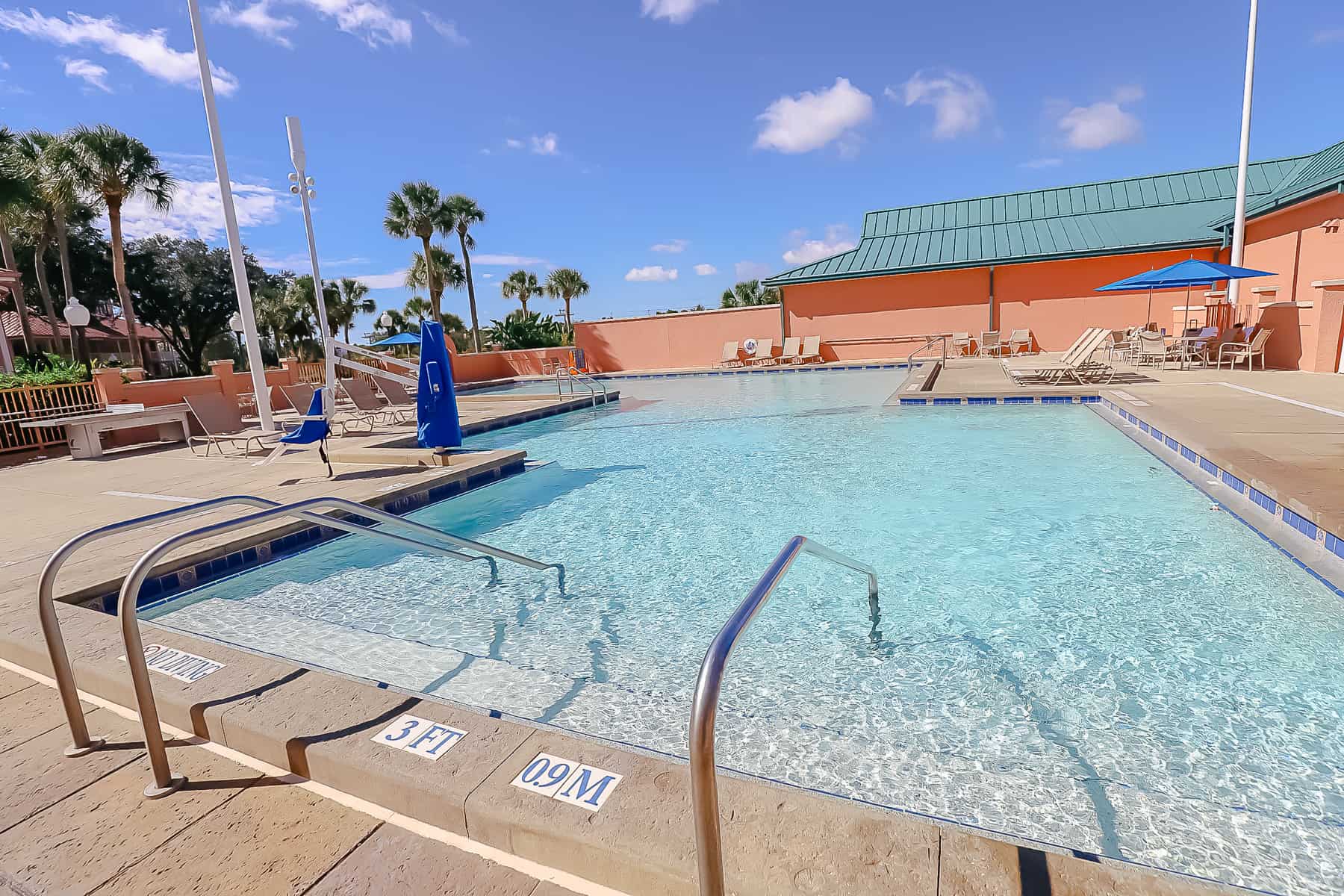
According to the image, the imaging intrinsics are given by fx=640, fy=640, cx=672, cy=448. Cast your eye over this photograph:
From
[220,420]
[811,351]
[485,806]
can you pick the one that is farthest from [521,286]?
[485,806]

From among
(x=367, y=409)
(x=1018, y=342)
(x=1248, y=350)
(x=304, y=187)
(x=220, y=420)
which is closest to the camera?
(x=220, y=420)

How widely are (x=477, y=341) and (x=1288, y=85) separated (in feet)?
92.3

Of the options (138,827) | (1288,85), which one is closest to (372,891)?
(138,827)

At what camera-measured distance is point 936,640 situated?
3.49 m

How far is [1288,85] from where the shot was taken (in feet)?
47.2

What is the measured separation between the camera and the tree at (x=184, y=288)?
3228 centimetres

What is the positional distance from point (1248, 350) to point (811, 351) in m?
11.2

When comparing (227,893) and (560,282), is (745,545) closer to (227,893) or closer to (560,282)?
(227,893)

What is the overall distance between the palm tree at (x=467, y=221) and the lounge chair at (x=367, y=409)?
1689cm

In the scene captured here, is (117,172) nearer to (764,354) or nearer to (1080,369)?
(764,354)

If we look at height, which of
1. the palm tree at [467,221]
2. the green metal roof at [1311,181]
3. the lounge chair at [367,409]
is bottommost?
the lounge chair at [367,409]

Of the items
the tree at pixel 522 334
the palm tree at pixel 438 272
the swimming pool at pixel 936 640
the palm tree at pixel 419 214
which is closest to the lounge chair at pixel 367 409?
the swimming pool at pixel 936 640

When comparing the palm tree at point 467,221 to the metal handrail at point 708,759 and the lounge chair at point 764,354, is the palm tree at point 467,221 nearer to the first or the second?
the lounge chair at point 764,354

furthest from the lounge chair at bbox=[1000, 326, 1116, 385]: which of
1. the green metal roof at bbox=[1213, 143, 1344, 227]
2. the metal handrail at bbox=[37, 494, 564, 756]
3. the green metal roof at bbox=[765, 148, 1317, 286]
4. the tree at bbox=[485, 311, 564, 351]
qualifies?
the tree at bbox=[485, 311, 564, 351]
